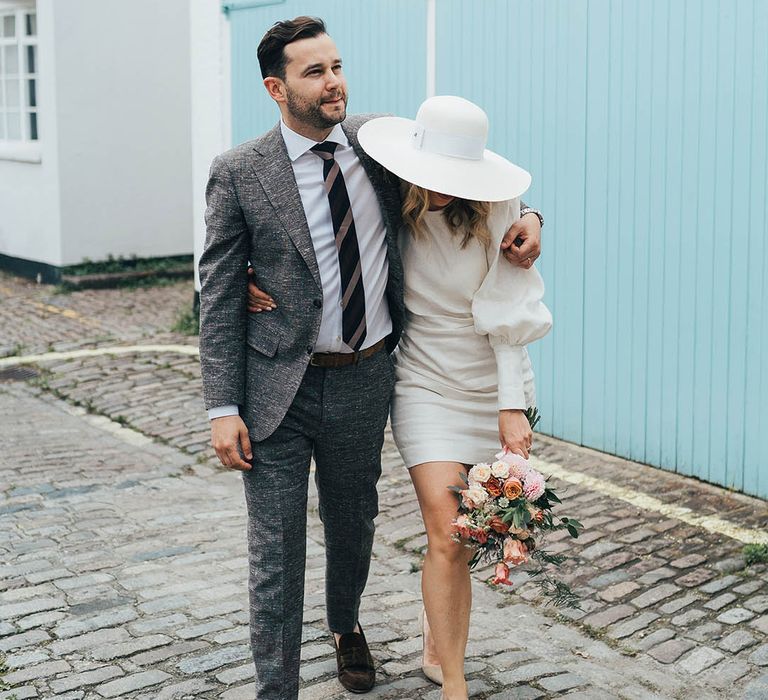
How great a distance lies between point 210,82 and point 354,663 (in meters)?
6.79

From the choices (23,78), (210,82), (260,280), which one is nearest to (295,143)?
(260,280)

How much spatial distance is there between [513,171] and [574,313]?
316 cm

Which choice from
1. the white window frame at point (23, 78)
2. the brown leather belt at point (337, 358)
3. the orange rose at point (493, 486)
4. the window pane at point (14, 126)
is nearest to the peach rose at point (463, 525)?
the orange rose at point (493, 486)

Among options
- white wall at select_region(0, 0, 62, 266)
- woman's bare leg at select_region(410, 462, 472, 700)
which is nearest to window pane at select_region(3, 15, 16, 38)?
white wall at select_region(0, 0, 62, 266)

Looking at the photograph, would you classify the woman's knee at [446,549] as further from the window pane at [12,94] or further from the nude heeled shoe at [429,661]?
the window pane at [12,94]

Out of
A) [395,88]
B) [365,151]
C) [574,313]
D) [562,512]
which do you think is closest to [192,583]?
[562,512]

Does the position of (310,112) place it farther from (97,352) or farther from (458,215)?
(97,352)

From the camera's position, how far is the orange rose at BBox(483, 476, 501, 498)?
346 centimetres

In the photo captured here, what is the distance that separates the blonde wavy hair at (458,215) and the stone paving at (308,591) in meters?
1.51

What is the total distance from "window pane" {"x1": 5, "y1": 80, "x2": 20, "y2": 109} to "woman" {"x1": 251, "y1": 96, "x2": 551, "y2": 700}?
1095 cm

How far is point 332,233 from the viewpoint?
359 cm

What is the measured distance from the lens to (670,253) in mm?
6199

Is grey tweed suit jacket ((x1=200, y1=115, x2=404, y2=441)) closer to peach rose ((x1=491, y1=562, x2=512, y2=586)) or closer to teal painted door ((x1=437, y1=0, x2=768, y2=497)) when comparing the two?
peach rose ((x1=491, y1=562, x2=512, y2=586))

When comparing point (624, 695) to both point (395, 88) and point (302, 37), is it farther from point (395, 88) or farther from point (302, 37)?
point (395, 88)
